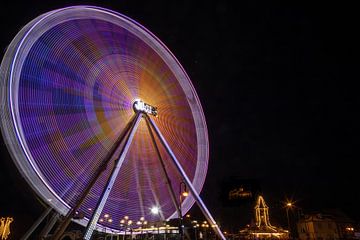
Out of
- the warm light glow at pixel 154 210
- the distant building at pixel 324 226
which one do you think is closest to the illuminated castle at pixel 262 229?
the distant building at pixel 324 226

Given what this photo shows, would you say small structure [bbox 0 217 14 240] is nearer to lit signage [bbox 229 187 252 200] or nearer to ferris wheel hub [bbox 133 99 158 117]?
ferris wheel hub [bbox 133 99 158 117]

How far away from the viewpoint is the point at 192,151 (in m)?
20.1

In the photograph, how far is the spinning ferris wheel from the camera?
13.2 m

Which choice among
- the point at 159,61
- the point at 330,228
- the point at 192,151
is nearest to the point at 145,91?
the point at 159,61

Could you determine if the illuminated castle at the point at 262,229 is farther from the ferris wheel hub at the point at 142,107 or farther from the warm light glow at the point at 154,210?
the ferris wheel hub at the point at 142,107

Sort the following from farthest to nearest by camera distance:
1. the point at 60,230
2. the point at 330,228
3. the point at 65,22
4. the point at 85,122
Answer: the point at 330,228
the point at 85,122
the point at 65,22
the point at 60,230

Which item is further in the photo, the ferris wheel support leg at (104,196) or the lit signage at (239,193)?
the lit signage at (239,193)

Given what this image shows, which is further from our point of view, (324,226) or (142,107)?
(324,226)

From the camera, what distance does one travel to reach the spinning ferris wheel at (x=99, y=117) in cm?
1325

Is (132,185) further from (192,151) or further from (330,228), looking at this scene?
(330,228)

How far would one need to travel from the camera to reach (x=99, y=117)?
55.4ft

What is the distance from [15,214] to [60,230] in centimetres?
3614

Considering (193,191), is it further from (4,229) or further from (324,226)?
(324,226)

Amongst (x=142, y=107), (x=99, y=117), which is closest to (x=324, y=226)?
(x=142, y=107)
